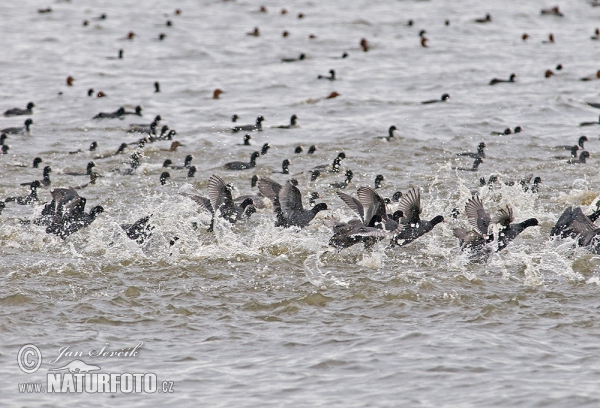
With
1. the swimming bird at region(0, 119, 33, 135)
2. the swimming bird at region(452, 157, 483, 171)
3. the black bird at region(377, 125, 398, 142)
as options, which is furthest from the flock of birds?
the swimming bird at region(0, 119, 33, 135)

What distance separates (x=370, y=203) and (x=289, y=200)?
1358 mm

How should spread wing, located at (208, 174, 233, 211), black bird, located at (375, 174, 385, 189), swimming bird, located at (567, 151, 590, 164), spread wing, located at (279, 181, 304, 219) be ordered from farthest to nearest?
1. swimming bird, located at (567, 151, 590, 164)
2. black bird, located at (375, 174, 385, 189)
3. spread wing, located at (208, 174, 233, 211)
4. spread wing, located at (279, 181, 304, 219)

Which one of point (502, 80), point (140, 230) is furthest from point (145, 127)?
point (502, 80)

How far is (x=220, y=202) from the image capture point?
13.0 m

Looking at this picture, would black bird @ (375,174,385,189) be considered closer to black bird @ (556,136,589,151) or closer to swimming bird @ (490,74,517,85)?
black bird @ (556,136,589,151)

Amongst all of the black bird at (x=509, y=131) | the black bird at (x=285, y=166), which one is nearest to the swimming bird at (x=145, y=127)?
the black bird at (x=285, y=166)

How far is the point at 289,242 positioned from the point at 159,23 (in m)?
28.2

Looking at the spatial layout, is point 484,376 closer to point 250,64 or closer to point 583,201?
point 583,201

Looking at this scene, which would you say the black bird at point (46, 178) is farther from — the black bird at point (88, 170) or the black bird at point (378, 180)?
the black bird at point (378, 180)

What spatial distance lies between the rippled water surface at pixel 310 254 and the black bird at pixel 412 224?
23 centimetres

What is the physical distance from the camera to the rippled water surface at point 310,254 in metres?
8.18

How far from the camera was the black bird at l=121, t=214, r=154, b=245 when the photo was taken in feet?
39.5

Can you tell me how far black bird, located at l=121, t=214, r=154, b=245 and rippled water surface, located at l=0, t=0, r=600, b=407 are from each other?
0.53 ft

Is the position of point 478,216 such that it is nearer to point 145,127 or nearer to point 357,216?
point 357,216
